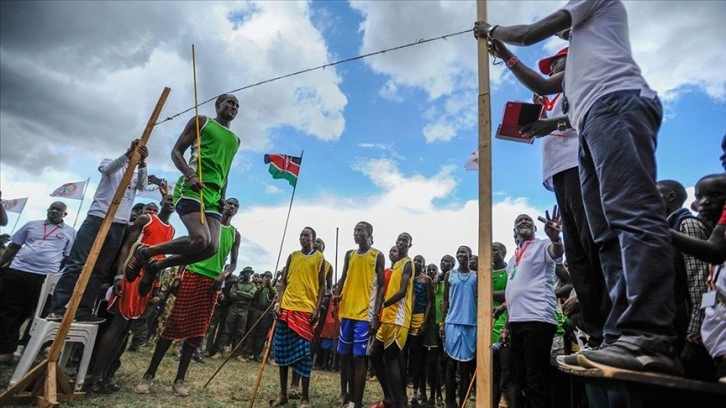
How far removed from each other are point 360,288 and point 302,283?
867 millimetres

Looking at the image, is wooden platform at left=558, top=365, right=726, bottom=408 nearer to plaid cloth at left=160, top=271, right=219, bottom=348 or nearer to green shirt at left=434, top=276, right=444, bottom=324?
plaid cloth at left=160, top=271, right=219, bottom=348

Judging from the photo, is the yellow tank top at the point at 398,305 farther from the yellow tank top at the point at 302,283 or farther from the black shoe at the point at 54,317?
the black shoe at the point at 54,317

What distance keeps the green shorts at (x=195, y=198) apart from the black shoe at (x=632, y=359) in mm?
3532

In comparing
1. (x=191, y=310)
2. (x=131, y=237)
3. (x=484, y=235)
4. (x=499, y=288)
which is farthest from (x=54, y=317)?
(x=499, y=288)

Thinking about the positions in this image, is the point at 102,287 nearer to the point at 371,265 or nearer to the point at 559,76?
the point at 371,265

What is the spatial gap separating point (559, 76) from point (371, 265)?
3.95 metres

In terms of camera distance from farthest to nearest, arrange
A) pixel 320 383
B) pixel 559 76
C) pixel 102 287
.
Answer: pixel 320 383
pixel 102 287
pixel 559 76

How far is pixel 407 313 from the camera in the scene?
19.2ft

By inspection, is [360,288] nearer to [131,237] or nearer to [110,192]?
[131,237]

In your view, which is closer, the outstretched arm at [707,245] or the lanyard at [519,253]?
the outstretched arm at [707,245]

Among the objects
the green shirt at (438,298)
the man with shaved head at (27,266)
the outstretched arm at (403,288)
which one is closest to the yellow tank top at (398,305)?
the outstretched arm at (403,288)

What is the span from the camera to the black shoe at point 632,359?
141 cm

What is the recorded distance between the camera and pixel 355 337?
5625mm

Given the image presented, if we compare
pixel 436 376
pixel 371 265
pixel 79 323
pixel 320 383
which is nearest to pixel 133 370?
pixel 79 323
